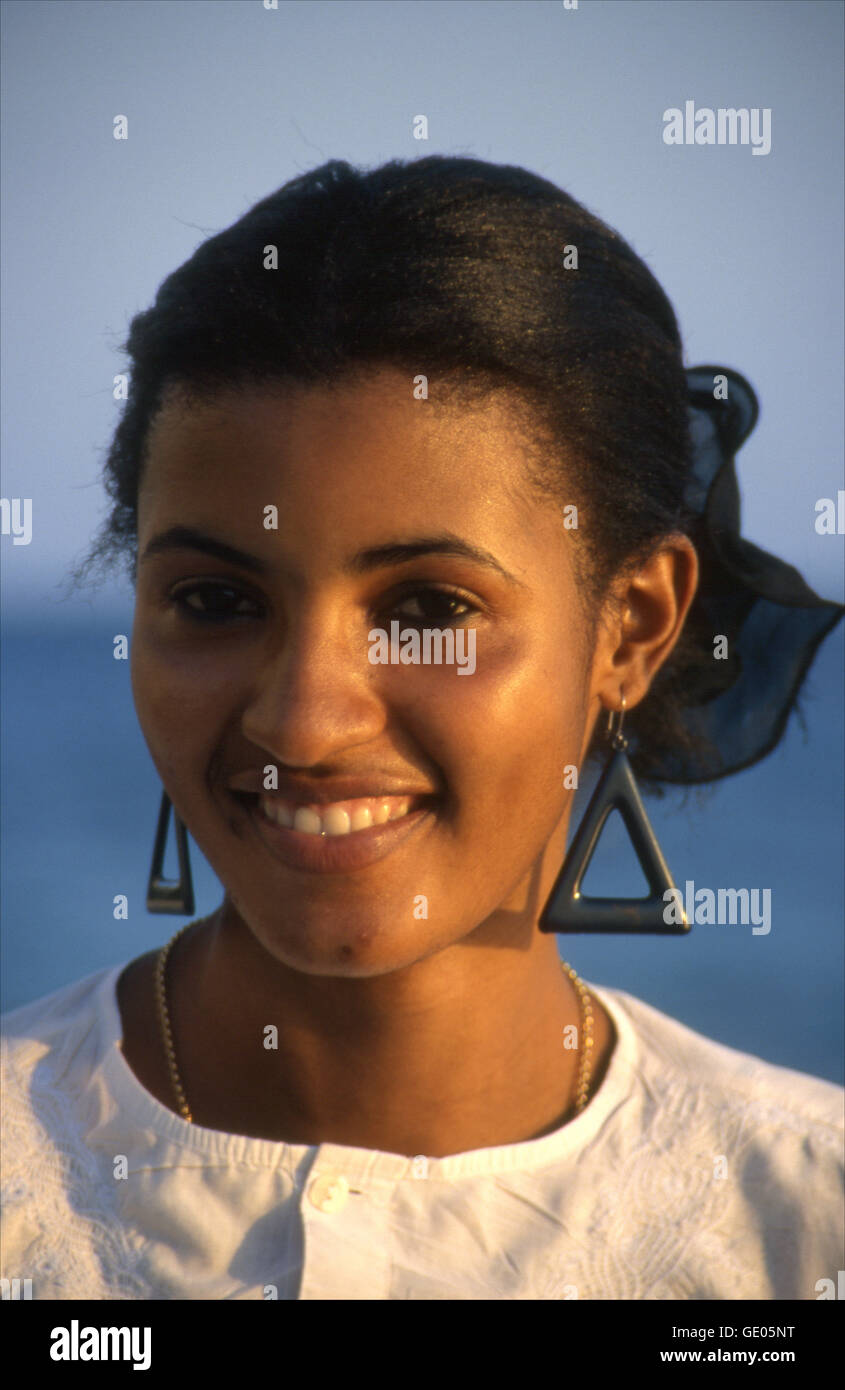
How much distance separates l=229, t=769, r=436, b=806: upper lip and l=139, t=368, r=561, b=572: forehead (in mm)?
287

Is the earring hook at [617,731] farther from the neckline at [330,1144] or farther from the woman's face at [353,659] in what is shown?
the neckline at [330,1144]

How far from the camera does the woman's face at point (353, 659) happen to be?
1.54 metres

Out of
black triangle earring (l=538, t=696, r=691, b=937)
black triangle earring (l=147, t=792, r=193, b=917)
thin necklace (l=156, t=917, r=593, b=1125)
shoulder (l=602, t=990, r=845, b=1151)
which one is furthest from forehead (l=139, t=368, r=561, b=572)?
shoulder (l=602, t=990, r=845, b=1151)

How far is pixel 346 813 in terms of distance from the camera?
5.25ft

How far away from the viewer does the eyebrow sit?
5.03 ft

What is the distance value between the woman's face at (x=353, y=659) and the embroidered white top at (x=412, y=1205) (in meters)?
0.34

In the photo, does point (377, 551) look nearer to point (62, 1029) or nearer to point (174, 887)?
point (174, 887)

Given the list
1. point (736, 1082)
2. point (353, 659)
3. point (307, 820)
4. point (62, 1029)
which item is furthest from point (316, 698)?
point (736, 1082)

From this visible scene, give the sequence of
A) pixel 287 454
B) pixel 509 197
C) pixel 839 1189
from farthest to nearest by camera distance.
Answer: pixel 839 1189 → pixel 509 197 → pixel 287 454

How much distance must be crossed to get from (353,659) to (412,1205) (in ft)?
2.40

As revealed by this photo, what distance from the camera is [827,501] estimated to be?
216 cm
